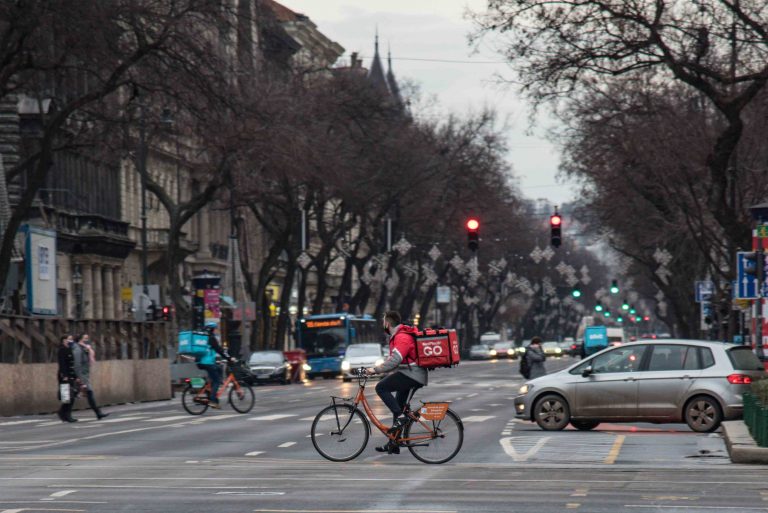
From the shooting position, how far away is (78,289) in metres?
67.9

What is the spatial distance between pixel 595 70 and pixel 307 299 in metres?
85.0

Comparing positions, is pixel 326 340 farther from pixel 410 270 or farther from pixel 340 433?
pixel 340 433

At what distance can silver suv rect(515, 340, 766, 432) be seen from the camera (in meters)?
26.0

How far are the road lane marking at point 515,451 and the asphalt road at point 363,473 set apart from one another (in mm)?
19

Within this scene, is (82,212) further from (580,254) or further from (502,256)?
(580,254)

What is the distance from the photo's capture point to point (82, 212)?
68188 millimetres

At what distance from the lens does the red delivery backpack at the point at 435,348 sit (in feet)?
62.2

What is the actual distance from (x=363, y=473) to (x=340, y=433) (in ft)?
5.96

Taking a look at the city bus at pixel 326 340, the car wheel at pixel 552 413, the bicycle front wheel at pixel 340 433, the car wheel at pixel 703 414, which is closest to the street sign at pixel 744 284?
the car wheel at pixel 703 414

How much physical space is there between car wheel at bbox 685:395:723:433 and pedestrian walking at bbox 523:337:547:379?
15.5 meters

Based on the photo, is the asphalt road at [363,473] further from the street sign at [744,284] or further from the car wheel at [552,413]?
the street sign at [744,284]

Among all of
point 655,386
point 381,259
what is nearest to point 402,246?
point 381,259

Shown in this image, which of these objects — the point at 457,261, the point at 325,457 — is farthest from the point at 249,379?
the point at 457,261

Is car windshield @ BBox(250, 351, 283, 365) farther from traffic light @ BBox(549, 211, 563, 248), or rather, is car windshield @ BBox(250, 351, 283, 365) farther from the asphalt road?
the asphalt road
